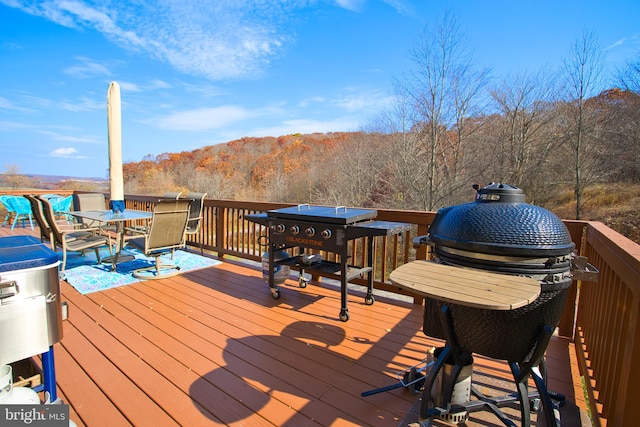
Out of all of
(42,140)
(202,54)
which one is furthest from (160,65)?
(202,54)

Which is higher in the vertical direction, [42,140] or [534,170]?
[42,140]

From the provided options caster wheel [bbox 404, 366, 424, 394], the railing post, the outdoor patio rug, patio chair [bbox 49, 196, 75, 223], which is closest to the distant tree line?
the railing post

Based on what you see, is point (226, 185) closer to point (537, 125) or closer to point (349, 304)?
point (537, 125)

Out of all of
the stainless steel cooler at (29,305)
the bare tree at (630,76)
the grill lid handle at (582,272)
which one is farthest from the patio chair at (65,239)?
the bare tree at (630,76)

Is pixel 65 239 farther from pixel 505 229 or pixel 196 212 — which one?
pixel 505 229

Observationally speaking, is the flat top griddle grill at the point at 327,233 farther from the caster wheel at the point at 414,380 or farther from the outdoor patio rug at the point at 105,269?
the outdoor patio rug at the point at 105,269

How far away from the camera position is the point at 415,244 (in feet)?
6.03

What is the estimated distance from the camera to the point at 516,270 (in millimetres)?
1259

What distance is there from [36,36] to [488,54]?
14.9m

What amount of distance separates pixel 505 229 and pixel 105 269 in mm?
5023

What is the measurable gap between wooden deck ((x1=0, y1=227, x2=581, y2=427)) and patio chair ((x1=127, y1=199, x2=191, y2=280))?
628 mm

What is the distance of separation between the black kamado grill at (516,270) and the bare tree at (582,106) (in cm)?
1414

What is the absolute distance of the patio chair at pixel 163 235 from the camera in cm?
390

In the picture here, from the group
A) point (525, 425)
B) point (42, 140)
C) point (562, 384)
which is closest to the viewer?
Result: point (525, 425)
